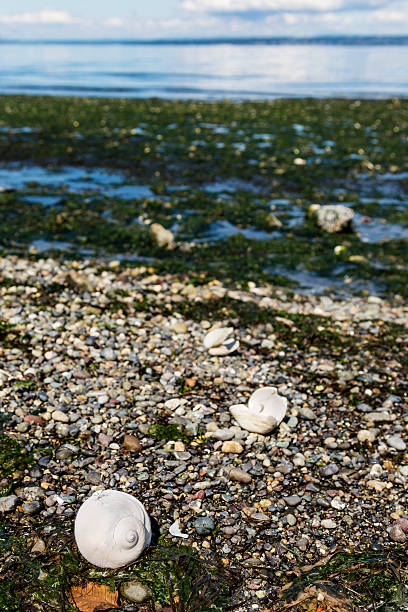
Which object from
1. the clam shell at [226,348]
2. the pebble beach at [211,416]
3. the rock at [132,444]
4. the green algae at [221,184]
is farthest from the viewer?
the green algae at [221,184]

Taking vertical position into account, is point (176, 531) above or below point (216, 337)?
below

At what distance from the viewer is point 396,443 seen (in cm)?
615

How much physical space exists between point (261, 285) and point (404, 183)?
9882 millimetres

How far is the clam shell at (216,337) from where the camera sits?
7.87 meters

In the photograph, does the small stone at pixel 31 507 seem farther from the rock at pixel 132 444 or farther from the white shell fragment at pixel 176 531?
the white shell fragment at pixel 176 531

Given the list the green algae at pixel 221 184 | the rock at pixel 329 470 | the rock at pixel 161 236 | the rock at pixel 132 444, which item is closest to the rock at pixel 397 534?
the rock at pixel 329 470

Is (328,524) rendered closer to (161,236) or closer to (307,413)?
(307,413)

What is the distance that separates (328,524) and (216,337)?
344 cm

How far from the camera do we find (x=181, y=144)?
22906 millimetres

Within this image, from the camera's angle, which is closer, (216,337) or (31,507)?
(31,507)

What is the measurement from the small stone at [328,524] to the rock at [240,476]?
2.77 feet

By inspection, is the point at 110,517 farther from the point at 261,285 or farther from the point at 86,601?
the point at 261,285

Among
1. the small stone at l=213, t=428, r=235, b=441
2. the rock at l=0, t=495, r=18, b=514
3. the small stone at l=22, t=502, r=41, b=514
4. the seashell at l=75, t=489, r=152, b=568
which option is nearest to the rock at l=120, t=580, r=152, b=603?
the seashell at l=75, t=489, r=152, b=568

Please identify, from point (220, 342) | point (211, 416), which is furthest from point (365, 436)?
point (220, 342)
